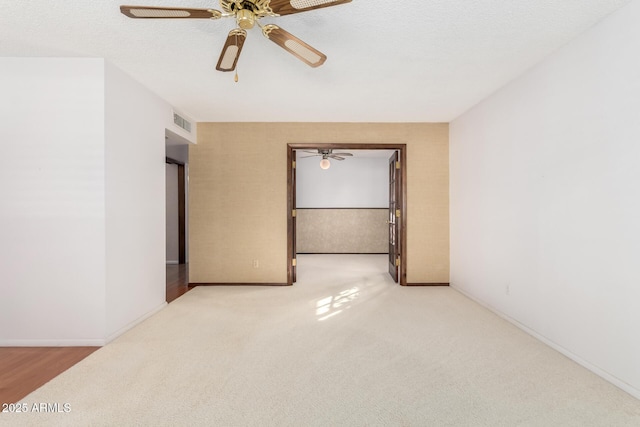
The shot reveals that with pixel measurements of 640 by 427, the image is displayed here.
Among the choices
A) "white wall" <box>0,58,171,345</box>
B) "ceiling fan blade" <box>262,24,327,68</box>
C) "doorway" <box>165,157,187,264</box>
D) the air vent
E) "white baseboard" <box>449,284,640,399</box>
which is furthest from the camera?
"doorway" <box>165,157,187,264</box>

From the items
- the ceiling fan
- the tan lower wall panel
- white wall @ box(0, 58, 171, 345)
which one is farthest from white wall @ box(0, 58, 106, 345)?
the tan lower wall panel

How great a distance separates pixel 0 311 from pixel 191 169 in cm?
269

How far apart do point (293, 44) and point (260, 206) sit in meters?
2.97

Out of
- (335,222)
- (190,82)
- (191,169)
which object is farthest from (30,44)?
(335,222)

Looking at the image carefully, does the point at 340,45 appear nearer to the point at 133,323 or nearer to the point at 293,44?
the point at 293,44

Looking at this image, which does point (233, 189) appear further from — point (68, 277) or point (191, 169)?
point (68, 277)

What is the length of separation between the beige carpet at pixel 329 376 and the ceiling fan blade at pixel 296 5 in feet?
7.54

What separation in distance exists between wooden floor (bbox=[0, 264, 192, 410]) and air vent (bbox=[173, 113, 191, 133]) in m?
2.84

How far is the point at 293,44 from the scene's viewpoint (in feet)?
6.18

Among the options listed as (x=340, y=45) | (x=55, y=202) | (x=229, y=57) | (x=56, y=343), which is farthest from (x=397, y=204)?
(x=56, y=343)

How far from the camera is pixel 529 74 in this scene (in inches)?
111

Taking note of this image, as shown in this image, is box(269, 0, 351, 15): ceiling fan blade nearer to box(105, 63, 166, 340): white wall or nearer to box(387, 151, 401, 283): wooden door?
box(105, 63, 166, 340): white wall

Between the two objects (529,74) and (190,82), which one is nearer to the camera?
(529,74)

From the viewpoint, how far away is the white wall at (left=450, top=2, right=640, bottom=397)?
195cm
